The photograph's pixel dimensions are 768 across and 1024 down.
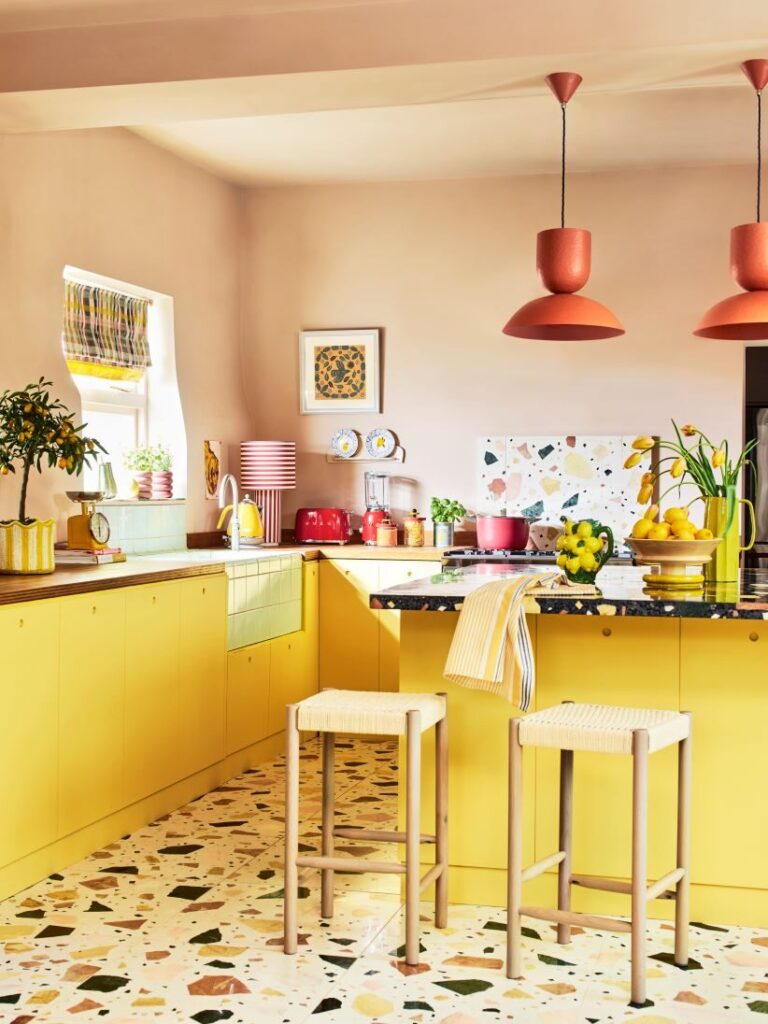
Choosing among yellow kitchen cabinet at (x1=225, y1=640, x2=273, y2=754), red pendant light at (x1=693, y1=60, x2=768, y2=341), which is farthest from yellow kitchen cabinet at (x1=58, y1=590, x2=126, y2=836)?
red pendant light at (x1=693, y1=60, x2=768, y2=341)

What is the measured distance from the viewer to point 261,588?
5.58 metres

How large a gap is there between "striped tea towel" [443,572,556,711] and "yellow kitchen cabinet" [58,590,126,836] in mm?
1353

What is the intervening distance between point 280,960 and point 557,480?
3852 millimetres

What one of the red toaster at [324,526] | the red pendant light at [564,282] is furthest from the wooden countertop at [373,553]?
the red pendant light at [564,282]

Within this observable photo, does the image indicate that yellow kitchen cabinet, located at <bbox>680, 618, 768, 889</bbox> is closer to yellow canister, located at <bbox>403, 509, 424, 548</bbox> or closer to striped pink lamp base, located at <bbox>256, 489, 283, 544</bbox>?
yellow canister, located at <bbox>403, 509, 424, 548</bbox>

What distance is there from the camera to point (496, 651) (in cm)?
326

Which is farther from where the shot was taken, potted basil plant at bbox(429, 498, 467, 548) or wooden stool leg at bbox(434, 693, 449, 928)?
potted basil plant at bbox(429, 498, 467, 548)

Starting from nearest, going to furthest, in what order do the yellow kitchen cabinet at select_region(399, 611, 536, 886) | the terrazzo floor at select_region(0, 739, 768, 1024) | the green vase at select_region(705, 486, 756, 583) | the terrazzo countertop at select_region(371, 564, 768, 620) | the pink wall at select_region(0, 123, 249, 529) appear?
the terrazzo floor at select_region(0, 739, 768, 1024)
the terrazzo countertop at select_region(371, 564, 768, 620)
the yellow kitchen cabinet at select_region(399, 611, 536, 886)
the green vase at select_region(705, 486, 756, 583)
the pink wall at select_region(0, 123, 249, 529)

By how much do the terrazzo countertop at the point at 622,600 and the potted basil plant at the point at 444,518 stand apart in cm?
254

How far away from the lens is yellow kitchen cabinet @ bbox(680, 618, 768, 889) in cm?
342

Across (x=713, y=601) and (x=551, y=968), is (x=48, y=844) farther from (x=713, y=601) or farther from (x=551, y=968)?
(x=713, y=601)

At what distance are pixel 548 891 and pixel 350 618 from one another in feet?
9.30

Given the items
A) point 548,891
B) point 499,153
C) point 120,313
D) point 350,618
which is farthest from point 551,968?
point 499,153

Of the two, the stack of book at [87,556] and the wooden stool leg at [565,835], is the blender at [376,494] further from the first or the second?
the wooden stool leg at [565,835]
